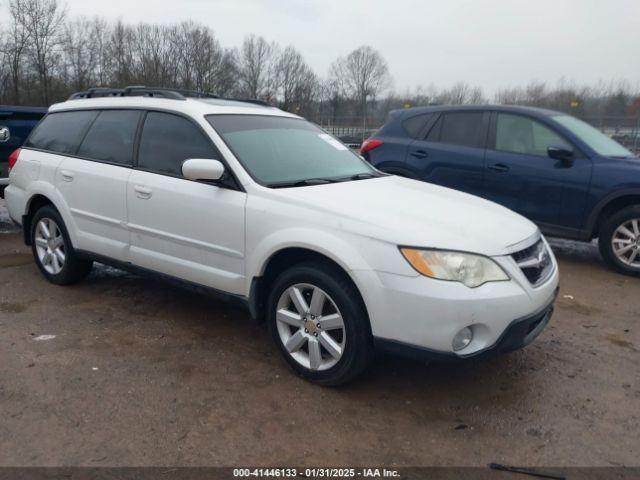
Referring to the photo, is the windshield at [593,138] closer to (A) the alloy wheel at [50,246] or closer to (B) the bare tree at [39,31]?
(A) the alloy wheel at [50,246]

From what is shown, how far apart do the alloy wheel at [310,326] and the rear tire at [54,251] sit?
235 cm

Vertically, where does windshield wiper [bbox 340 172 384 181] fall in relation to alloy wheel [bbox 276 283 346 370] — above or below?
above

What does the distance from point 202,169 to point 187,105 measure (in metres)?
0.81

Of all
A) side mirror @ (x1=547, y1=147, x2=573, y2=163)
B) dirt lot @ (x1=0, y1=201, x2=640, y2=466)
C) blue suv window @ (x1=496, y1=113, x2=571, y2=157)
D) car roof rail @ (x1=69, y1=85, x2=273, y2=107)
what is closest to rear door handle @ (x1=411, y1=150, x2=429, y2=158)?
blue suv window @ (x1=496, y1=113, x2=571, y2=157)

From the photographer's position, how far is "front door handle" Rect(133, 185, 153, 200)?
12.7ft

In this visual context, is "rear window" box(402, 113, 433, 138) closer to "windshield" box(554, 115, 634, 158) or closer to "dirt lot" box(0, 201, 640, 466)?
"windshield" box(554, 115, 634, 158)

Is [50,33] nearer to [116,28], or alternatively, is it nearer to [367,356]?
[116,28]

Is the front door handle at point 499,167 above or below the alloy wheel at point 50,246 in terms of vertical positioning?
above

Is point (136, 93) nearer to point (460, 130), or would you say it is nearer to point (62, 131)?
point (62, 131)

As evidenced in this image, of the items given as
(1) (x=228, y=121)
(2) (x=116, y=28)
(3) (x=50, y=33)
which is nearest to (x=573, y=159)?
(1) (x=228, y=121)

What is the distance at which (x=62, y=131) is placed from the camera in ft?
15.9

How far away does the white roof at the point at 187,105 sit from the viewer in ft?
12.8

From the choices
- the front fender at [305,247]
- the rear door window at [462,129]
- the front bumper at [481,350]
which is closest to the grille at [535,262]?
the front bumper at [481,350]

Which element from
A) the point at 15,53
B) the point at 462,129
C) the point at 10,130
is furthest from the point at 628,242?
the point at 15,53
